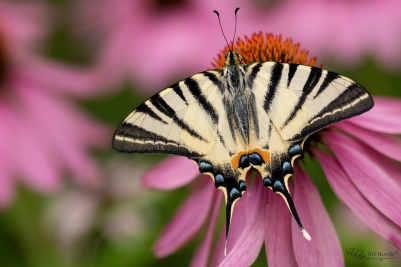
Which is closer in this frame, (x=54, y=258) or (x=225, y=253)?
(x=225, y=253)

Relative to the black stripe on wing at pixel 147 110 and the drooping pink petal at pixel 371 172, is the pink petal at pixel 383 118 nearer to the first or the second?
the drooping pink petal at pixel 371 172

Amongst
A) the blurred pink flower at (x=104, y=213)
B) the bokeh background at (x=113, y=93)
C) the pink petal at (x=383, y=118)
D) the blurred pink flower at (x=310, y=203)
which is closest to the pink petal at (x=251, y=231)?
the blurred pink flower at (x=310, y=203)

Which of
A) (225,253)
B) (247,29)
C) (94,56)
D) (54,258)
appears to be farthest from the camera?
(94,56)

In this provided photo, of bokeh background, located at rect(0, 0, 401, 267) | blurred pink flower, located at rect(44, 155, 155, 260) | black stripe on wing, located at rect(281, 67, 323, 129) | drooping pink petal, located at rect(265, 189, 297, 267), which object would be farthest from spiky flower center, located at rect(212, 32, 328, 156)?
blurred pink flower, located at rect(44, 155, 155, 260)

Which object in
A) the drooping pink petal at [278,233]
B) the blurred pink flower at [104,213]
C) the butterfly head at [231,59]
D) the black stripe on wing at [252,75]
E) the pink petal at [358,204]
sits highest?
the butterfly head at [231,59]

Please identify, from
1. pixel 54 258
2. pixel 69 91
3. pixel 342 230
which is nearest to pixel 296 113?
pixel 342 230

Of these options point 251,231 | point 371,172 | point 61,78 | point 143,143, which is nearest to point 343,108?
point 371,172

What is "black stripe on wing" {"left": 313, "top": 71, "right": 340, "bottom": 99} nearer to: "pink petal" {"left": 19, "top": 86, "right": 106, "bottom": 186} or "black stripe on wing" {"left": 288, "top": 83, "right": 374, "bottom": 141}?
"black stripe on wing" {"left": 288, "top": 83, "right": 374, "bottom": 141}

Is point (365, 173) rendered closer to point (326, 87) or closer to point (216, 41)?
point (326, 87)
